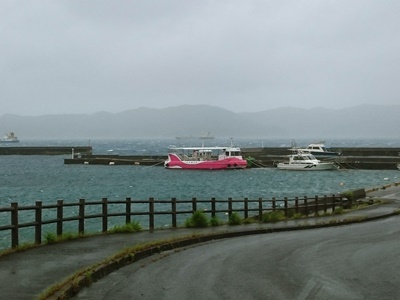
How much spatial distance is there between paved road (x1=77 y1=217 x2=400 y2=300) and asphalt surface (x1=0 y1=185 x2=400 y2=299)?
0.89m

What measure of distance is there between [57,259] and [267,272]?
4588 mm

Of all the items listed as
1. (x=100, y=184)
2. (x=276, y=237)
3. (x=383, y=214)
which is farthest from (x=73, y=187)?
(x=276, y=237)

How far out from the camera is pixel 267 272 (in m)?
12.0

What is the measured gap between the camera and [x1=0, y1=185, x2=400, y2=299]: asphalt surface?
10148 millimetres

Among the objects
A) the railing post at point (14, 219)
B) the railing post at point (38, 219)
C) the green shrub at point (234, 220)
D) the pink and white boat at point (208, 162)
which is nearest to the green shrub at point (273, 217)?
the green shrub at point (234, 220)

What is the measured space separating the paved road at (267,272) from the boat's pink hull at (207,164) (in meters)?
85.0

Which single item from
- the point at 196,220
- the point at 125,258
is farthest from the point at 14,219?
the point at 196,220

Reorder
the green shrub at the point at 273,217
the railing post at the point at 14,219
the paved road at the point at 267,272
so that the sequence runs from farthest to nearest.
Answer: the green shrub at the point at 273,217
the railing post at the point at 14,219
the paved road at the point at 267,272

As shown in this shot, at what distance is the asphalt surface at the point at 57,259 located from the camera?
1015 centimetres

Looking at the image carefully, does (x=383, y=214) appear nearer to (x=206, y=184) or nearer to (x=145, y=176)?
(x=206, y=184)

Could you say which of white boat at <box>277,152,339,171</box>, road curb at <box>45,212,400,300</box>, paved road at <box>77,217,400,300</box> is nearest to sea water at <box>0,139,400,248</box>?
white boat at <box>277,152,339,171</box>

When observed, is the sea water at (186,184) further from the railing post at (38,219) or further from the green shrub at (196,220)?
the railing post at (38,219)

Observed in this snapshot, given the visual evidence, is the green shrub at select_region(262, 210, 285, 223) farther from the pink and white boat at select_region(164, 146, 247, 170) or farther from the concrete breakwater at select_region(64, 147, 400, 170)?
the pink and white boat at select_region(164, 146, 247, 170)

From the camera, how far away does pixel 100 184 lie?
7444 cm
